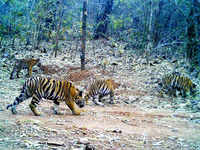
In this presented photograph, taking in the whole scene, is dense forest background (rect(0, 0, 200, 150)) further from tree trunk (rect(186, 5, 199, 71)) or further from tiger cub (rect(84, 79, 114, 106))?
tiger cub (rect(84, 79, 114, 106))

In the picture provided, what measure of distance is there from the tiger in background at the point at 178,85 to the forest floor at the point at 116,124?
47cm

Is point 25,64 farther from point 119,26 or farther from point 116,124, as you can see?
point 116,124

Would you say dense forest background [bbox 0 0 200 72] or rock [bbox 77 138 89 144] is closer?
rock [bbox 77 138 89 144]

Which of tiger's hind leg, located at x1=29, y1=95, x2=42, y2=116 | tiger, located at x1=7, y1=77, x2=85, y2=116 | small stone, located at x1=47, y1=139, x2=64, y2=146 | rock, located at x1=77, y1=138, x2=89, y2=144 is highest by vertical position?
tiger, located at x1=7, y1=77, x2=85, y2=116

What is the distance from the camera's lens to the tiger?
23.0ft

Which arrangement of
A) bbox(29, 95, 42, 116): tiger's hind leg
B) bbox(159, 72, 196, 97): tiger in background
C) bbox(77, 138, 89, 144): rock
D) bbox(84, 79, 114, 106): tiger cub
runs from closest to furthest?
bbox(77, 138, 89, 144): rock
bbox(29, 95, 42, 116): tiger's hind leg
bbox(84, 79, 114, 106): tiger cub
bbox(159, 72, 196, 97): tiger in background

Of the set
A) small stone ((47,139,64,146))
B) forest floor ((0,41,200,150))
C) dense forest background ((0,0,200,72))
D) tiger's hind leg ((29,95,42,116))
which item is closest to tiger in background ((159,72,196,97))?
forest floor ((0,41,200,150))

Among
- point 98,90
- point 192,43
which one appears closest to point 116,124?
point 98,90

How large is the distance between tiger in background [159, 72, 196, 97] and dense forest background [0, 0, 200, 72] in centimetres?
302

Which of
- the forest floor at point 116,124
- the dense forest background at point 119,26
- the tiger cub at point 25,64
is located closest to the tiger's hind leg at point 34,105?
the forest floor at point 116,124

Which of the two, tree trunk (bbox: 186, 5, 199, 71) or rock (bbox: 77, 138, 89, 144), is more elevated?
tree trunk (bbox: 186, 5, 199, 71)

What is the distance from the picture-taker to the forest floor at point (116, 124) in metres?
4.53

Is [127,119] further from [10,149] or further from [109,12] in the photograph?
[109,12]

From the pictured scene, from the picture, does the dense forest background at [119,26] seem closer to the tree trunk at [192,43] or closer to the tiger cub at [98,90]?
the tree trunk at [192,43]
